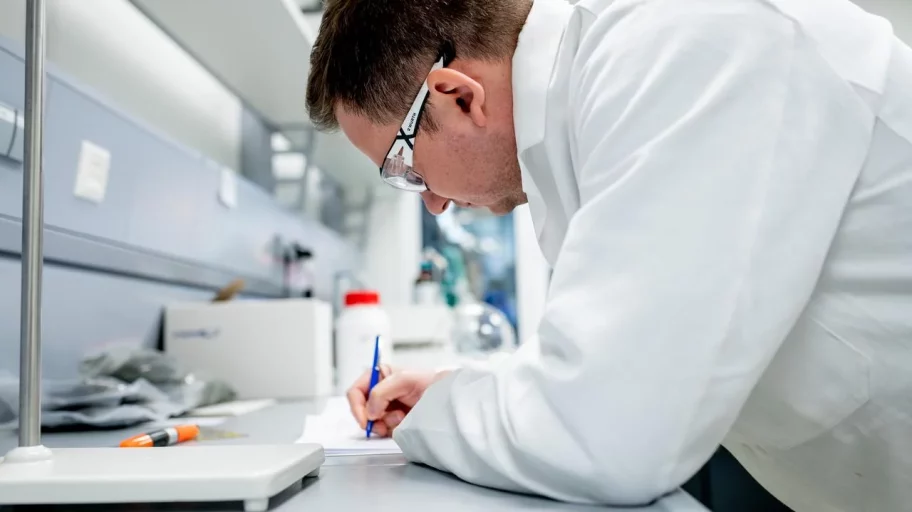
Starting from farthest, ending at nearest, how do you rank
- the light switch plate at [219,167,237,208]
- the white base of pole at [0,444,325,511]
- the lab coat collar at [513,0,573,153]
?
the light switch plate at [219,167,237,208], the lab coat collar at [513,0,573,153], the white base of pole at [0,444,325,511]

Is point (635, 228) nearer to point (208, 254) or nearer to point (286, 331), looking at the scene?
point (286, 331)

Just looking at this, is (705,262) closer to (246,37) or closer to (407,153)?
(407,153)

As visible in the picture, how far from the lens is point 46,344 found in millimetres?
1169

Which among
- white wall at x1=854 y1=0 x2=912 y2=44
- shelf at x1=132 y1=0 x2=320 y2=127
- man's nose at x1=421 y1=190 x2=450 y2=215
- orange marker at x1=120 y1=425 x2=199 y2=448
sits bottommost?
orange marker at x1=120 y1=425 x2=199 y2=448

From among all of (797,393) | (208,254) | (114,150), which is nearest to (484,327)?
(208,254)

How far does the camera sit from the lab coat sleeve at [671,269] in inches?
20.3

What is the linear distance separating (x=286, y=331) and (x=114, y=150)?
50cm

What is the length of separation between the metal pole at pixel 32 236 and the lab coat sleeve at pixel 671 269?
369 millimetres

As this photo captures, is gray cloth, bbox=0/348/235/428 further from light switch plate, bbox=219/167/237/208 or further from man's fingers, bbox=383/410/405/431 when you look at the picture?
light switch plate, bbox=219/167/237/208

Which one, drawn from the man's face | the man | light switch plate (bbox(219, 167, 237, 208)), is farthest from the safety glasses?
light switch plate (bbox(219, 167, 237, 208))

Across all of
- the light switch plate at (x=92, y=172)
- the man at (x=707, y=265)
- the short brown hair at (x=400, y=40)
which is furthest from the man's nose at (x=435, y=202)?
the light switch plate at (x=92, y=172)

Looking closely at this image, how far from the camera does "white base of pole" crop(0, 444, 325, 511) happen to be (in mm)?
503

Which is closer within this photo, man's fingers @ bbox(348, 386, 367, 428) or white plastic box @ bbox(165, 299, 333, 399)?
man's fingers @ bbox(348, 386, 367, 428)

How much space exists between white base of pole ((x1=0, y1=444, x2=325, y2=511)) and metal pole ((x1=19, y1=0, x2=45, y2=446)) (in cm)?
4
